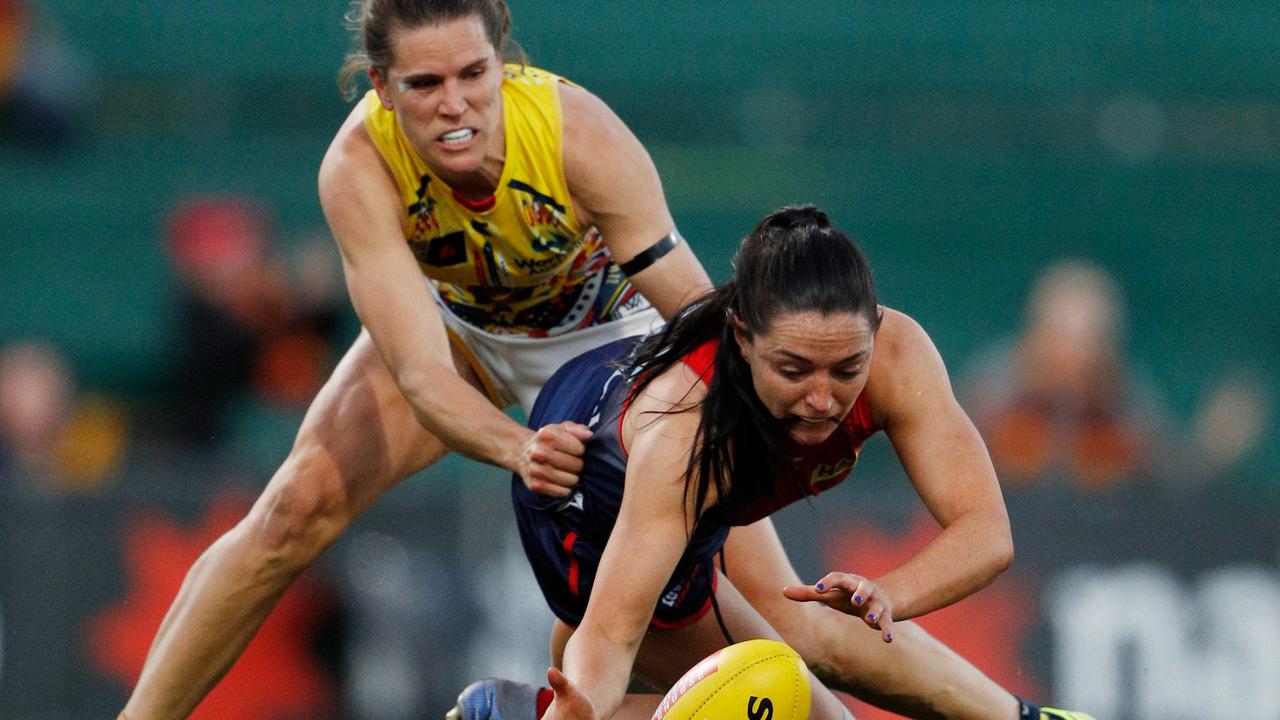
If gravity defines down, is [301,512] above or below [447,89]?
below

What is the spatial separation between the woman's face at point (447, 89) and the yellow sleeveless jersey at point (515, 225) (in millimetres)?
110

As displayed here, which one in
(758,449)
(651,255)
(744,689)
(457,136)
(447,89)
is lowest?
(744,689)

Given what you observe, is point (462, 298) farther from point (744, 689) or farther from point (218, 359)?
point (218, 359)

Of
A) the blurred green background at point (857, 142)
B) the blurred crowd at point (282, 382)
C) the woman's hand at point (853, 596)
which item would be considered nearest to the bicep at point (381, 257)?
the woman's hand at point (853, 596)

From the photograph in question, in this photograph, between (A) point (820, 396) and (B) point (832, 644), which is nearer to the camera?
(A) point (820, 396)

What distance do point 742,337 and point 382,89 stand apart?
121cm

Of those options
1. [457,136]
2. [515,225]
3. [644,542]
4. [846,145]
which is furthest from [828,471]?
[846,145]

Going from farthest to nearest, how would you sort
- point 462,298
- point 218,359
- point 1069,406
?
point 218,359 → point 1069,406 → point 462,298

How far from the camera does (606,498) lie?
172 inches

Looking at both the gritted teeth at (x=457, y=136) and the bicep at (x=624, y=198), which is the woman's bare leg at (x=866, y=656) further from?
the gritted teeth at (x=457, y=136)

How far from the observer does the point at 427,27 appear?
450 cm

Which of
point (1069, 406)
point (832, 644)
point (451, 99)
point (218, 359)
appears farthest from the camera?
point (218, 359)

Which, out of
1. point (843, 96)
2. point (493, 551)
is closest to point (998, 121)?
point (843, 96)

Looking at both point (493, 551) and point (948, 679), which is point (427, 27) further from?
point (493, 551)
